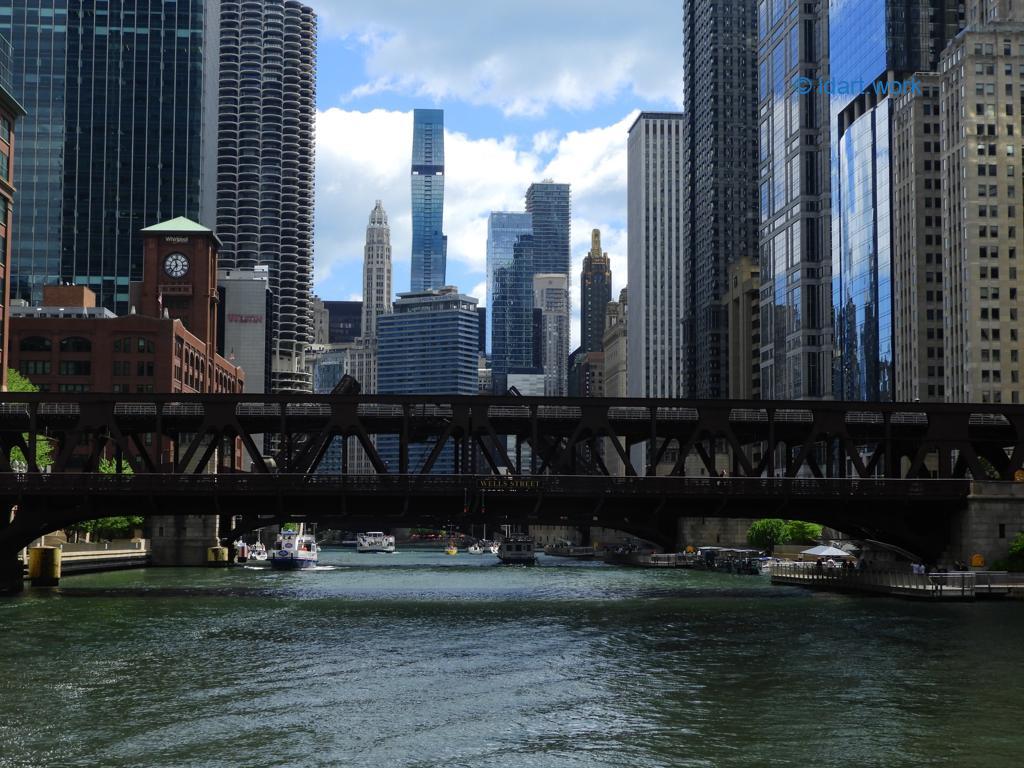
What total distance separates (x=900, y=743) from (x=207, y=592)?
74.8 meters

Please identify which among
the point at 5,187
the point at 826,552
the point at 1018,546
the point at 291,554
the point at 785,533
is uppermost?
the point at 5,187

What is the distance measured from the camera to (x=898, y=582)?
103938mm

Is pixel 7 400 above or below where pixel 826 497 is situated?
above

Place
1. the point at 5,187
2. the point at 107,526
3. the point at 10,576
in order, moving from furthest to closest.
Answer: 1. the point at 107,526
2. the point at 5,187
3. the point at 10,576

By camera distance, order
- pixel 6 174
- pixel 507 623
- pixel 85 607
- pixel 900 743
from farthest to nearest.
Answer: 1. pixel 6 174
2. pixel 85 607
3. pixel 507 623
4. pixel 900 743

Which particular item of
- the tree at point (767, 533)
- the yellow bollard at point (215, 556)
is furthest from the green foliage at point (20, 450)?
the tree at point (767, 533)

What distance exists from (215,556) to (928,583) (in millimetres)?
98960

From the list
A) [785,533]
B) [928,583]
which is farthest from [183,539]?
[928,583]

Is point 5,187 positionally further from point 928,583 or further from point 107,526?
point 928,583

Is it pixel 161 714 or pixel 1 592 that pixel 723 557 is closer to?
pixel 1 592

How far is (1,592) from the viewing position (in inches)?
4026

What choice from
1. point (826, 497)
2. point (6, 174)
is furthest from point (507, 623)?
point (6, 174)

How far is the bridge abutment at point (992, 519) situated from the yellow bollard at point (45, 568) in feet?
240

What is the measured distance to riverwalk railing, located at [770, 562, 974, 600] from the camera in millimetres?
97000
